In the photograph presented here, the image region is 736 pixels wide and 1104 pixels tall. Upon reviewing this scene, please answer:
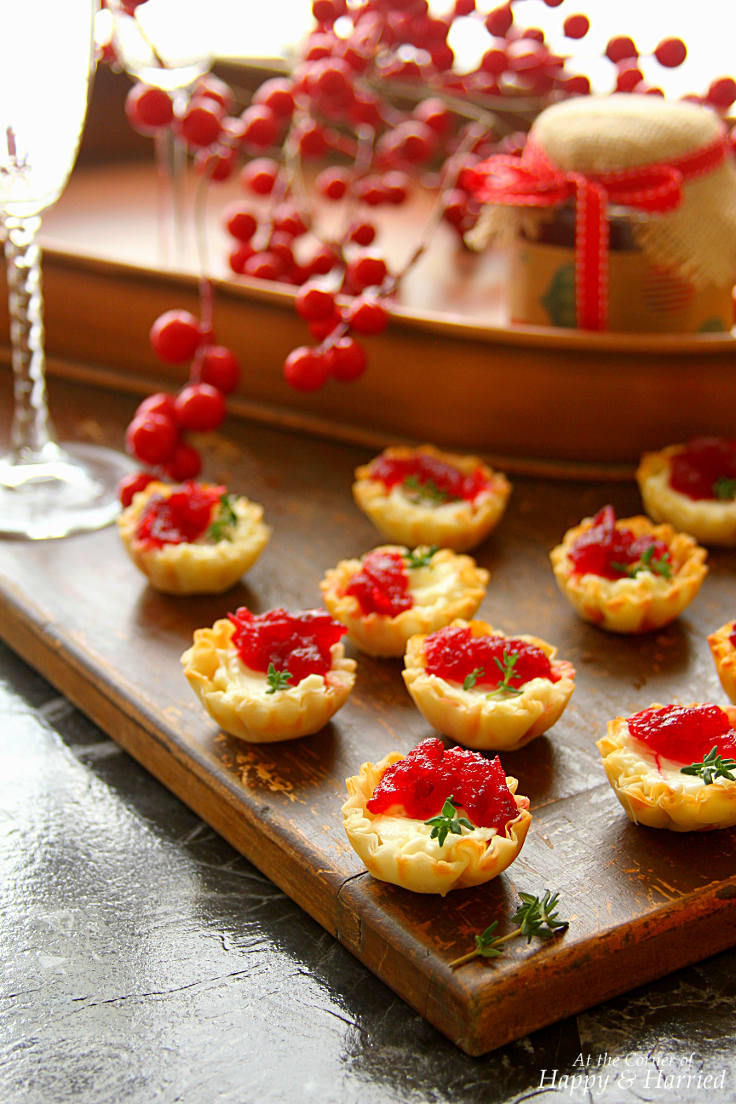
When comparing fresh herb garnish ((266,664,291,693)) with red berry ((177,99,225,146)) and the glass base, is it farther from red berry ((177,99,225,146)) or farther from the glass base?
red berry ((177,99,225,146))

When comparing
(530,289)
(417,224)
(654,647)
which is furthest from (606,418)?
(417,224)

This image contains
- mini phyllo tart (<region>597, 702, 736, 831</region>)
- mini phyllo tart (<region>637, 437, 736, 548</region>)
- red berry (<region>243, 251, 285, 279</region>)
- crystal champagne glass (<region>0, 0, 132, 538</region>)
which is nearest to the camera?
mini phyllo tart (<region>597, 702, 736, 831</region>)

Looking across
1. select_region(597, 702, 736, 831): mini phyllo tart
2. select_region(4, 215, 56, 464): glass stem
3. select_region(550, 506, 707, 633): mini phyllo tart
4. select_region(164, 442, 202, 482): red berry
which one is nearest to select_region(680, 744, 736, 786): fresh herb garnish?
select_region(597, 702, 736, 831): mini phyllo tart

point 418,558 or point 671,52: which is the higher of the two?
point 671,52

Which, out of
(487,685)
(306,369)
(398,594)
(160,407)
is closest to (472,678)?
(487,685)

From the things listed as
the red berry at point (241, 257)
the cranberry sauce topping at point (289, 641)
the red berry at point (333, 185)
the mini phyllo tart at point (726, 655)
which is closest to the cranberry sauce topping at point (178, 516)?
the cranberry sauce topping at point (289, 641)

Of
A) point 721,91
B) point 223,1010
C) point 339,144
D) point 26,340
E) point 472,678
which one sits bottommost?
point 223,1010

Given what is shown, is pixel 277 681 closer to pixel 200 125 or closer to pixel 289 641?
pixel 289 641
